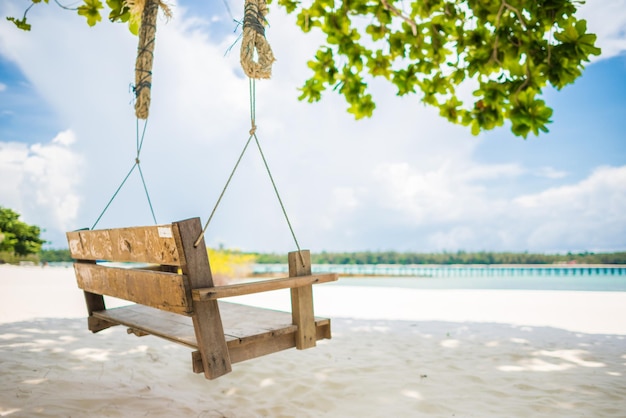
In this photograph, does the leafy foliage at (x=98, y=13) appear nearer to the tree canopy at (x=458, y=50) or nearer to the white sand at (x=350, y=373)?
the tree canopy at (x=458, y=50)

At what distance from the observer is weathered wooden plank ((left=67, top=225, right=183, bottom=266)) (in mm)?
2211

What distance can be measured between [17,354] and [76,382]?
126cm

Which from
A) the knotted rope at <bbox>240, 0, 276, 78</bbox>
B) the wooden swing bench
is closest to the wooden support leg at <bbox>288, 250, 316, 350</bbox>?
the wooden swing bench

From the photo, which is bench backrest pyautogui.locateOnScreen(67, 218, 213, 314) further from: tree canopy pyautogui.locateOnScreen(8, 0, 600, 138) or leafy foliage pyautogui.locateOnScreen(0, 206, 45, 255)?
leafy foliage pyautogui.locateOnScreen(0, 206, 45, 255)

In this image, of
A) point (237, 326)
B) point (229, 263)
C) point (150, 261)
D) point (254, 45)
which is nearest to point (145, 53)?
point (254, 45)

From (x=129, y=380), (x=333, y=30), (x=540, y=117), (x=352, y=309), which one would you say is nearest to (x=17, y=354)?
(x=129, y=380)

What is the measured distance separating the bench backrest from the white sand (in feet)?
2.77

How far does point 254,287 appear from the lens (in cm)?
231

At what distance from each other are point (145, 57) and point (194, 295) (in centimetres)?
231

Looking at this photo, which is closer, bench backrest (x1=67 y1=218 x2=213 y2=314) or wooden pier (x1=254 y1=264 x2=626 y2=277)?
bench backrest (x1=67 y1=218 x2=213 y2=314)

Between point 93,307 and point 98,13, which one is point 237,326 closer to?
point 93,307

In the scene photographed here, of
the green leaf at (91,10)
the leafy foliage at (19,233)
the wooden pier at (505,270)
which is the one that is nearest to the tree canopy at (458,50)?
the green leaf at (91,10)

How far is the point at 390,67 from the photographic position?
2836 millimetres

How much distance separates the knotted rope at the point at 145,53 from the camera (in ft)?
11.8
